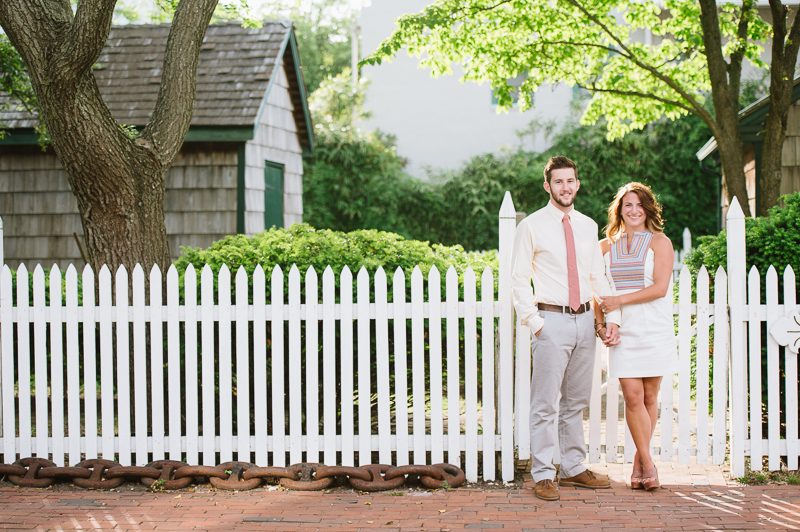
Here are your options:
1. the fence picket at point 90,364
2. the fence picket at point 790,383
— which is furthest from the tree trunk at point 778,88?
the fence picket at point 90,364

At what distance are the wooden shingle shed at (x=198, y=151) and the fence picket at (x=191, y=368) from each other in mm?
5282

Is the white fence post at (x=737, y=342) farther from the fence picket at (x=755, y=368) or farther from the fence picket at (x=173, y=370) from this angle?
the fence picket at (x=173, y=370)

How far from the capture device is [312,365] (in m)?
4.43

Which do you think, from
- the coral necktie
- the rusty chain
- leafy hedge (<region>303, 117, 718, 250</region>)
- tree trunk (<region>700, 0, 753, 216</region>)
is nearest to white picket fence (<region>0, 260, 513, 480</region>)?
the rusty chain

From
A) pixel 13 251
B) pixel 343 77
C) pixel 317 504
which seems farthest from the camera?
pixel 343 77

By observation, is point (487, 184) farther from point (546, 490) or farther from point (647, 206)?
point (546, 490)

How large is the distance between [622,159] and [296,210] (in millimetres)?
7296

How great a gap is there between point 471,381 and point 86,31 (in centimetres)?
350

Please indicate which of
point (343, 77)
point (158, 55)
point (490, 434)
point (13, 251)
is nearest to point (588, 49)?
point (490, 434)

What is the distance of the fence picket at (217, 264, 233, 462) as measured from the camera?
442 cm

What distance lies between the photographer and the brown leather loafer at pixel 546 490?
403 centimetres

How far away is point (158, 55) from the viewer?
10.5 m

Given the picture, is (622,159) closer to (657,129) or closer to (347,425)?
(657,129)

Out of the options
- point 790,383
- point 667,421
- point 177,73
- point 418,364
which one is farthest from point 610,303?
point 177,73
